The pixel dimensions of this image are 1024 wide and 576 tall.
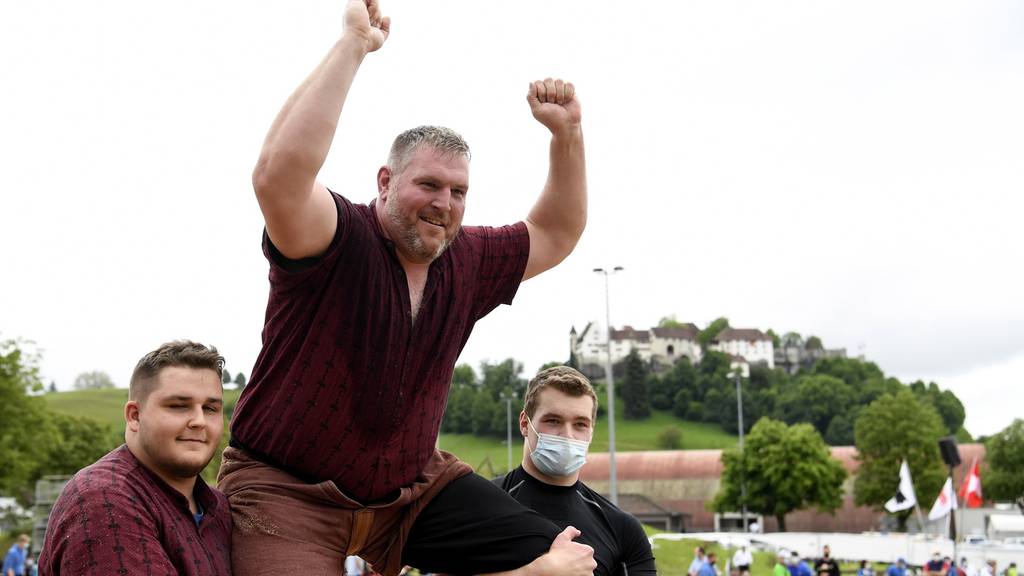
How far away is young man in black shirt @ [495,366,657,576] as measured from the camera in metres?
5.14

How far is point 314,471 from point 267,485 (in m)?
0.18

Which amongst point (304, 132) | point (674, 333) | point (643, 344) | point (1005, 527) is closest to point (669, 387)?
point (643, 344)

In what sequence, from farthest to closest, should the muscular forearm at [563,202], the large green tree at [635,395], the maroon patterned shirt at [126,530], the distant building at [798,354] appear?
the distant building at [798,354]
the large green tree at [635,395]
the muscular forearm at [563,202]
the maroon patterned shirt at [126,530]

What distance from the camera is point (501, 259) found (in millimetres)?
4328

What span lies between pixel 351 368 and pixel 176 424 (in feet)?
1.99

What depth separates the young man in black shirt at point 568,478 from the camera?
16.9 feet

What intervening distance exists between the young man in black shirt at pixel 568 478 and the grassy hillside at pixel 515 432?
106m

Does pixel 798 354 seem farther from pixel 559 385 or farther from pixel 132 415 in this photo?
pixel 132 415

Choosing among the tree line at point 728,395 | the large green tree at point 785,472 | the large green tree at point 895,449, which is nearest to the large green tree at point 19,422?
the large green tree at point 785,472

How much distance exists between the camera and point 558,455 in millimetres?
5289

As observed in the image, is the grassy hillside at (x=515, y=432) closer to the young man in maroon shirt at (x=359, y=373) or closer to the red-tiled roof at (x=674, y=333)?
the red-tiled roof at (x=674, y=333)

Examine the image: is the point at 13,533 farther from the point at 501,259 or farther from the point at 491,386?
the point at 491,386

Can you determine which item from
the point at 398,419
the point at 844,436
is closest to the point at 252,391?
the point at 398,419

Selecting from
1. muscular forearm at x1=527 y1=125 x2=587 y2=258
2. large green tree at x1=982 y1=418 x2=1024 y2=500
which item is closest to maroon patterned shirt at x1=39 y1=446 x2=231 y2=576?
muscular forearm at x1=527 y1=125 x2=587 y2=258
